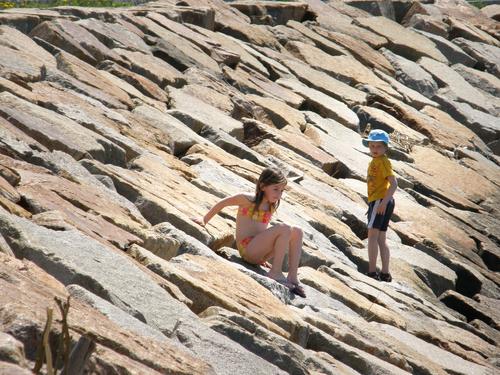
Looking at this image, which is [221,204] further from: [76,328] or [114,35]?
[114,35]

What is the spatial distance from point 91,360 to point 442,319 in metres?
5.13

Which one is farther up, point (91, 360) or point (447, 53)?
point (91, 360)

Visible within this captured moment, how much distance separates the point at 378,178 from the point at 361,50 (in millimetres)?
7712

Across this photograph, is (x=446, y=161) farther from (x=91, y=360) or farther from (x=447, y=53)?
(x=91, y=360)

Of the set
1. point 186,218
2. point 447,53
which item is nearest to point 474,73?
point 447,53

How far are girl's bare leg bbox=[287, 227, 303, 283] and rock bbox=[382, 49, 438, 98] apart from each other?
9.81 m

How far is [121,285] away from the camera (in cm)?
497

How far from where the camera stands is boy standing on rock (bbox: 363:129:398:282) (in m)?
8.84

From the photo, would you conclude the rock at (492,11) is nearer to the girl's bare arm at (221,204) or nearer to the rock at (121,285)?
the girl's bare arm at (221,204)

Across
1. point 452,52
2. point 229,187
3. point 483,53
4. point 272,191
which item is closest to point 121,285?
point 272,191

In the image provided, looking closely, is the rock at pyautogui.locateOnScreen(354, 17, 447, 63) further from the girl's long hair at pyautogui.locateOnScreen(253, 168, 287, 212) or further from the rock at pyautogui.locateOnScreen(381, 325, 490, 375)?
the girl's long hair at pyautogui.locateOnScreen(253, 168, 287, 212)

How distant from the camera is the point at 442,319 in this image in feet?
27.7

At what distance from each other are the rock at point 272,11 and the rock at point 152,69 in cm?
489

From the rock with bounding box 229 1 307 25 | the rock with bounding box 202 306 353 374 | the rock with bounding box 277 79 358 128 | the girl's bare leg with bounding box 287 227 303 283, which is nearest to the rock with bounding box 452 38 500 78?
the rock with bounding box 229 1 307 25
